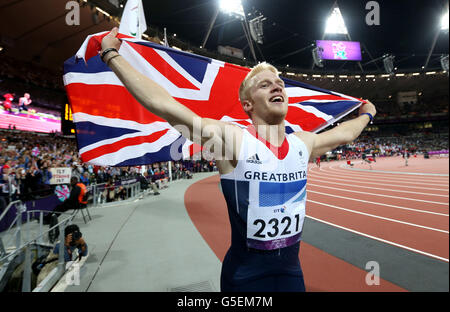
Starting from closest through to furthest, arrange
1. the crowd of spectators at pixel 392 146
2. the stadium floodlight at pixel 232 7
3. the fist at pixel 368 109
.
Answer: the fist at pixel 368 109, the stadium floodlight at pixel 232 7, the crowd of spectators at pixel 392 146

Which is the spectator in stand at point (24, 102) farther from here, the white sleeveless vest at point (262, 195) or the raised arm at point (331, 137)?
the raised arm at point (331, 137)

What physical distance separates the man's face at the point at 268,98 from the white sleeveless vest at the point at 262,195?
16cm

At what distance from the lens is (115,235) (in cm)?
496

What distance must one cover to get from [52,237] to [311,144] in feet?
19.8

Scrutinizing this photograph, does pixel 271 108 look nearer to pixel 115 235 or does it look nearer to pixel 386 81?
pixel 115 235

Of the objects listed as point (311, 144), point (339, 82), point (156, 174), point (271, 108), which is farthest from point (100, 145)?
point (339, 82)

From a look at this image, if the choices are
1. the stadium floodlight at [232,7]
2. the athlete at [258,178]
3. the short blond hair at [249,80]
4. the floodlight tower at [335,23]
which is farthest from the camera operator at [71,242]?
the floodlight tower at [335,23]

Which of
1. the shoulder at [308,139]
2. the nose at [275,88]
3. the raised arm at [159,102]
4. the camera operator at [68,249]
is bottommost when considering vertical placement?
the camera operator at [68,249]

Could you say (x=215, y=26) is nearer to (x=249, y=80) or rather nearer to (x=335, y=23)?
(x=335, y=23)

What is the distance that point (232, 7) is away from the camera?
2228 cm

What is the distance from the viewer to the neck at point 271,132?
3.86 feet

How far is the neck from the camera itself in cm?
118

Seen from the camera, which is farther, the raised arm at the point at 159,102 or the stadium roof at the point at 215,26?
the stadium roof at the point at 215,26
